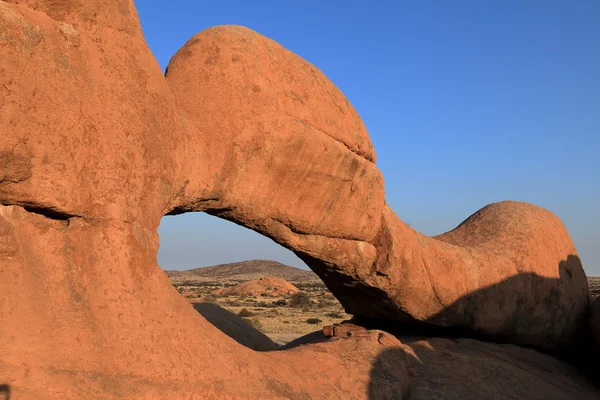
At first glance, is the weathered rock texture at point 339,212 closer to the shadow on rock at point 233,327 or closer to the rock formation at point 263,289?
the shadow on rock at point 233,327

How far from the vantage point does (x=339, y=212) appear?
720cm

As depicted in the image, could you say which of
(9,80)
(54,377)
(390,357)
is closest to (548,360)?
(390,357)

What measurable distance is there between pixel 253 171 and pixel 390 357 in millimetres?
2730

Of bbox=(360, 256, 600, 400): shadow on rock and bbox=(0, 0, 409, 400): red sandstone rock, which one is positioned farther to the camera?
bbox=(360, 256, 600, 400): shadow on rock

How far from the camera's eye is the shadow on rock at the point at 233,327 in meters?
8.33

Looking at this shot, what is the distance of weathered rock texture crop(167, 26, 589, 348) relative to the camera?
5828 millimetres

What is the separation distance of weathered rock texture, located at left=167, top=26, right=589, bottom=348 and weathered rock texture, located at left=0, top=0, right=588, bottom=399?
22 millimetres

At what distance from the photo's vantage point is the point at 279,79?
6.34 meters

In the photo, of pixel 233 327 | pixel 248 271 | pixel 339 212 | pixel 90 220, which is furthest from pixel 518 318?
pixel 248 271

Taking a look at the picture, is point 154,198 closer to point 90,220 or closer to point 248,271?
point 90,220

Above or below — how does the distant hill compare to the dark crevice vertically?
above

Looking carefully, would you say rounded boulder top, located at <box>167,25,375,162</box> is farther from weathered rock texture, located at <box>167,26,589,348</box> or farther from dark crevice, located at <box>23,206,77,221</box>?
dark crevice, located at <box>23,206,77,221</box>

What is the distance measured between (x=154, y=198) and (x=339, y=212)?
3.00 meters

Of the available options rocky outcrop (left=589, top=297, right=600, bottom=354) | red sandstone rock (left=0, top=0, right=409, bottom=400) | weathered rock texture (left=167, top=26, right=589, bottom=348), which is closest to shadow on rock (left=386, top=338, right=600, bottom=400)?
weathered rock texture (left=167, top=26, right=589, bottom=348)
